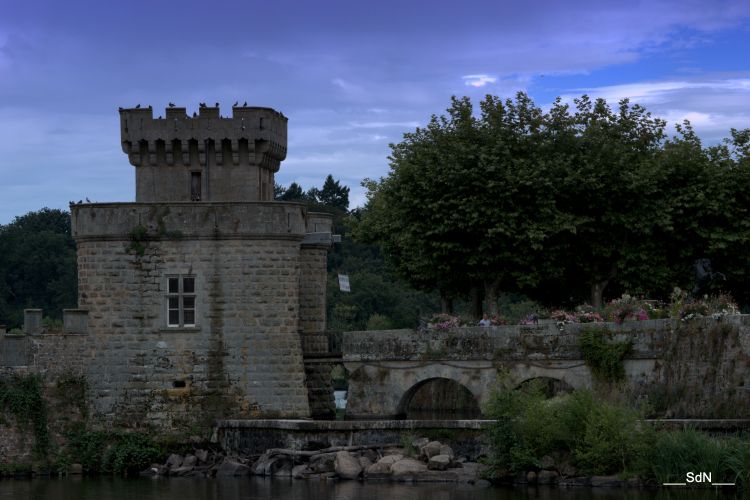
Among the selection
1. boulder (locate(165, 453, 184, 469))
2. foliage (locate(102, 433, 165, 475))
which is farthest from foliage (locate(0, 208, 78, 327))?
boulder (locate(165, 453, 184, 469))

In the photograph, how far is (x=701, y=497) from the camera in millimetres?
28141

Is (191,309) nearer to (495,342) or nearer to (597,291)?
(495,342)

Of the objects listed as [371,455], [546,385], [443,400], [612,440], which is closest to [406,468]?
[371,455]

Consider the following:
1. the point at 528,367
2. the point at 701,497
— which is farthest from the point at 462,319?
Answer: the point at 701,497

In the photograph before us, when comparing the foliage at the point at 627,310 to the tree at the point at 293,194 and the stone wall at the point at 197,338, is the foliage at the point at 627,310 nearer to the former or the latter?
the stone wall at the point at 197,338

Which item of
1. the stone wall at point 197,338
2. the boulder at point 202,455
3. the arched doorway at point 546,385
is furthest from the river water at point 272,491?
the arched doorway at point 546,385

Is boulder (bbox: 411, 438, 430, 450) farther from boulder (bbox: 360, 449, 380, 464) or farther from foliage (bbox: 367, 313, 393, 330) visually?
foliage (bbox: 367, 313, 393, 330)

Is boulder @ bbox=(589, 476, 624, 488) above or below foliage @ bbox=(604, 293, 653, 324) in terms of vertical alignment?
below

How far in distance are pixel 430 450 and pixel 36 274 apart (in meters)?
55.7

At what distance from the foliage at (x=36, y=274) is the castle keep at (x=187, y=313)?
43.0 meters

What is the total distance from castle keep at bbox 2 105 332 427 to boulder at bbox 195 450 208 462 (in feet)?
2.50

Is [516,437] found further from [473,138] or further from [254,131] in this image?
[473,138]

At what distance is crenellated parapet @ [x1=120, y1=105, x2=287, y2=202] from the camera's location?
38.1 m

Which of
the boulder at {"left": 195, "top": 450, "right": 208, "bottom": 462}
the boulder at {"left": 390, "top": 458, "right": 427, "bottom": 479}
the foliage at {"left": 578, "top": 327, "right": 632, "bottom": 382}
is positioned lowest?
the boulder at {"left": 390, "top": 458, "right": 427, "bottom": 479}
